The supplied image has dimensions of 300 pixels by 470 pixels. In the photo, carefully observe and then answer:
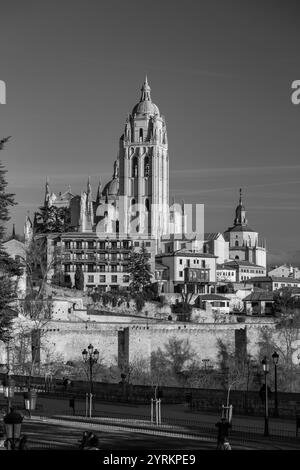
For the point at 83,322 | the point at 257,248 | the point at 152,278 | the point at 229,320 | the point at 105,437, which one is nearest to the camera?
the point at 105,437

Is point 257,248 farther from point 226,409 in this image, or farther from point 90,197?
point 226,409

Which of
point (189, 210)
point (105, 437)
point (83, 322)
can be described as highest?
point (189, 210)

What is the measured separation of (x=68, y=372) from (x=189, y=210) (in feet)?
266

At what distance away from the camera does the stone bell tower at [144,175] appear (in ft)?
424

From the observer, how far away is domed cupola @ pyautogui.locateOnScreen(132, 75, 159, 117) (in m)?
139

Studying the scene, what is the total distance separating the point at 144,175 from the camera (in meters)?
133

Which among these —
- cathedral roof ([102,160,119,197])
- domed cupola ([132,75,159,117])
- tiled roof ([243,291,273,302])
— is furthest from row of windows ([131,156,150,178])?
tiled roof ([243,291,273,302])

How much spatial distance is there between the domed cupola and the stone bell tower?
1226mm

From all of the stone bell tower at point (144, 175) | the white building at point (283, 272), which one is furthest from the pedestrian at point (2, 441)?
the white building at point (283, 272)

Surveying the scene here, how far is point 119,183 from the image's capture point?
441 ft

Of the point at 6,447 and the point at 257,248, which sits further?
the point at 257,248

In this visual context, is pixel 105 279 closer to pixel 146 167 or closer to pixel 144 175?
pixel 144 175

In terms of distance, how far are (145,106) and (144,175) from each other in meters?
12.5

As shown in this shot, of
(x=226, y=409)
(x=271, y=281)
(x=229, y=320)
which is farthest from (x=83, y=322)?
(x=271, y=281)
